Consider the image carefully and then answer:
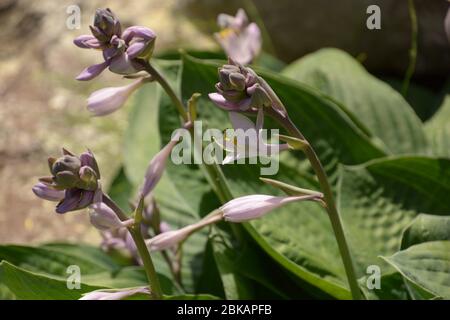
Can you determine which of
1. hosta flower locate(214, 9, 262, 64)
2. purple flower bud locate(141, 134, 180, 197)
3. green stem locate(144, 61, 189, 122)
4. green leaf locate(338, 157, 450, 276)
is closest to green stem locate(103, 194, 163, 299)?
purple flower bud locate(141, 134, 180, 197)

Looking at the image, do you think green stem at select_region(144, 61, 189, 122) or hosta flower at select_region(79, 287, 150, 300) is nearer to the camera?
hosta flower at select_region(79, 287, 150, 300)

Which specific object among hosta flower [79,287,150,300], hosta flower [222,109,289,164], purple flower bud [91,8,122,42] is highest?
purple flower bud [91,8,122,42]

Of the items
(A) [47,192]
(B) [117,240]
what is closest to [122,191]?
(B) [117,240]

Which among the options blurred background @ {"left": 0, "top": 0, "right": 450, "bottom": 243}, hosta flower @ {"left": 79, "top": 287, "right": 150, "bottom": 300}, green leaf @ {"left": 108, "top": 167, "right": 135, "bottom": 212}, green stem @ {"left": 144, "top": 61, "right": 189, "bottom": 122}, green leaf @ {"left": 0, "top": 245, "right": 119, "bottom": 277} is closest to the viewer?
hosta flower @ {"left": 79, "top": 287, "right": 150, "bottom": 300}

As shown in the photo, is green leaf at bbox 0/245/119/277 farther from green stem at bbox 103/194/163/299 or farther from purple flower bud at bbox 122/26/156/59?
purple flower bud at bbox 122/26/156/59

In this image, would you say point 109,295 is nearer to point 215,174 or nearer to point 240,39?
point 215,174

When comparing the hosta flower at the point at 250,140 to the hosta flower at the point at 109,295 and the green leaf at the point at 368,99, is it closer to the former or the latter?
the hosta flower at the point at 109,295
